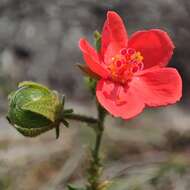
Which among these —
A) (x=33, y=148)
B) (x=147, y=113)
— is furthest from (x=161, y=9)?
(x=33, y=148)

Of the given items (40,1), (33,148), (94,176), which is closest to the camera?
(94,176)

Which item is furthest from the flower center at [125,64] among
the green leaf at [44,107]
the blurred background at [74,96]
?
the blurred background at [74,96]

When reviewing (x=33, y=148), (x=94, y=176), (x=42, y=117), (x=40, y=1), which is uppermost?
(x=42, y=117)

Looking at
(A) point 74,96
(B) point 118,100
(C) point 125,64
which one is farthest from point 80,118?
(A) point 74,96

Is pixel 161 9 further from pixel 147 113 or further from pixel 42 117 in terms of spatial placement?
pixel 42 117

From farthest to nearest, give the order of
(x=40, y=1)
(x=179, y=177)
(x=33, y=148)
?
1. (x=40, y=1)
2. (x=33, y=148)
3. (x=179, y=177)

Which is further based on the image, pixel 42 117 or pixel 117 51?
pixel 117 51
